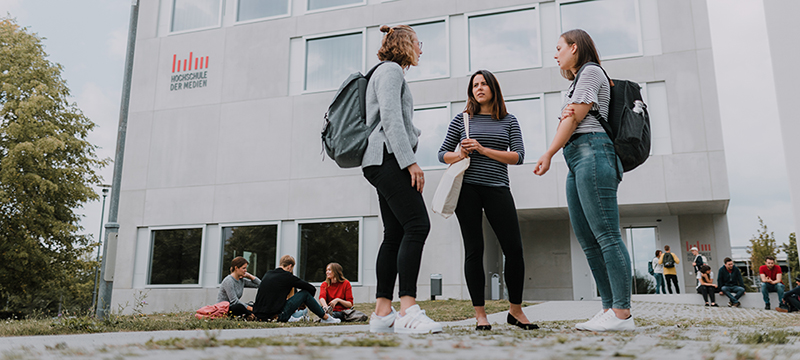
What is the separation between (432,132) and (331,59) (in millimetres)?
4371

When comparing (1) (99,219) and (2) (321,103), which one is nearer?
(2) (321,103)

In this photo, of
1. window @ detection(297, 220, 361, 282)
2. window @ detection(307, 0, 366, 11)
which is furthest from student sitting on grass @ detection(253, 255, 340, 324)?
window @ detection(307, 0, 366, 11)

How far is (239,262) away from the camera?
891 centimetres

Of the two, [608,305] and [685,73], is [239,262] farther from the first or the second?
[685,73]

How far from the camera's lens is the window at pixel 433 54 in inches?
683

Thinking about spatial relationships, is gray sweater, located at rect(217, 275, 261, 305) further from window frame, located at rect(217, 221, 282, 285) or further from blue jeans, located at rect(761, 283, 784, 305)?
blue jeans, located at rect(761, 283, 784, 305)

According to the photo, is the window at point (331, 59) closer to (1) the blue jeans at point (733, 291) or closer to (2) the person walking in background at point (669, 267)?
(2) the person walking in background at point (669, 267)

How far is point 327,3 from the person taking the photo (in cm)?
1886

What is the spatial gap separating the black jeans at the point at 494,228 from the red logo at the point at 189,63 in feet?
58.3

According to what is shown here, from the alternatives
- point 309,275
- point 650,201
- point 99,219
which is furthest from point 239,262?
point 99,219

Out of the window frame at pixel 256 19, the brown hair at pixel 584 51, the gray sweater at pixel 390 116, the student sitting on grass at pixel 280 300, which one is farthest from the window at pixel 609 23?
the gray sweater at pixel 390 116

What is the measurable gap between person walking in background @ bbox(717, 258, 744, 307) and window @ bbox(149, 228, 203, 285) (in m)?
15.1

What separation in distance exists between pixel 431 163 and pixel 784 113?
9.71m

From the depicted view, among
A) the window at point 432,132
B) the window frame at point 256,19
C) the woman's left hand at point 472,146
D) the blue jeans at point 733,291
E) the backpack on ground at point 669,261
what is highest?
the window frame at point 256,19
